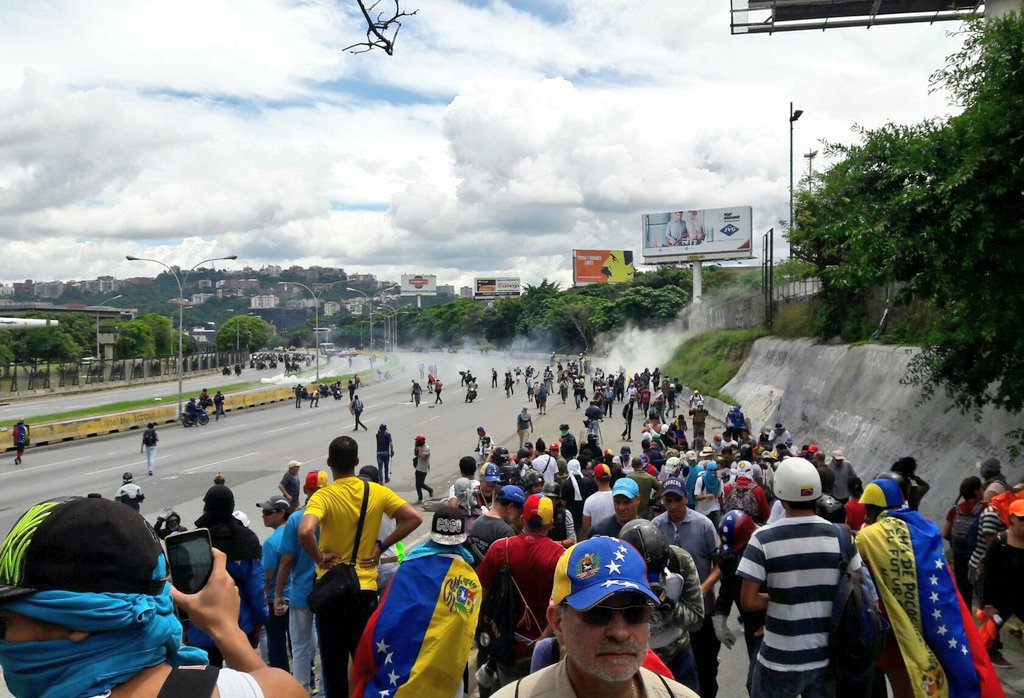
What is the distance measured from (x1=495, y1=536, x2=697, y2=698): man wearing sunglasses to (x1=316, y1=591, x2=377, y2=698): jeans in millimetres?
2539

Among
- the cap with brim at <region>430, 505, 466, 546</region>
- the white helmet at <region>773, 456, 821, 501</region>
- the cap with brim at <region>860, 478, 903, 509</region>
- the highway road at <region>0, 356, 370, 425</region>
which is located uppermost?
the white helmet at <region>773, 456, 821, 501</region>

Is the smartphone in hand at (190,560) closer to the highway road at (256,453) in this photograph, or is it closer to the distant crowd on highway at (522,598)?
the distant crowd on highway at (522,598)

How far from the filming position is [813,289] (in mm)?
32438

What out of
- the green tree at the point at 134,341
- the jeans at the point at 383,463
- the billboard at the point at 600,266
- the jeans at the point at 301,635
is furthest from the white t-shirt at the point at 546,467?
the billboard at the point at 600,266

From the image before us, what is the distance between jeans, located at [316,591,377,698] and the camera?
464cm

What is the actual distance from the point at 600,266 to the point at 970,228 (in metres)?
124

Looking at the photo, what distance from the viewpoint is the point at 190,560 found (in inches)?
80.6

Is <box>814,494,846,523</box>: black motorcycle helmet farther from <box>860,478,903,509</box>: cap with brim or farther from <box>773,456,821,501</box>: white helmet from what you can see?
<box>773,456,821,501</box>: white helmet

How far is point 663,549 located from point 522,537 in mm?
839

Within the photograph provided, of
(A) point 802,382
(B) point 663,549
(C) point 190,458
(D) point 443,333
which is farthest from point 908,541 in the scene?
(D) point 443,333

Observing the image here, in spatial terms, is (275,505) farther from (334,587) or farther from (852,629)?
(852,629)

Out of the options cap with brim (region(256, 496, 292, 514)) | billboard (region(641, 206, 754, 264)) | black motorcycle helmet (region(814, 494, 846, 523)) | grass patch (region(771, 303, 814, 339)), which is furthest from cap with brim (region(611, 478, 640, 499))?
billboard (region(641, 206, 754, 264))

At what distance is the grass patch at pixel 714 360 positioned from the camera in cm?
3831

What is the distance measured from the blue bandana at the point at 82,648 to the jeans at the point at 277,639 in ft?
15.3
